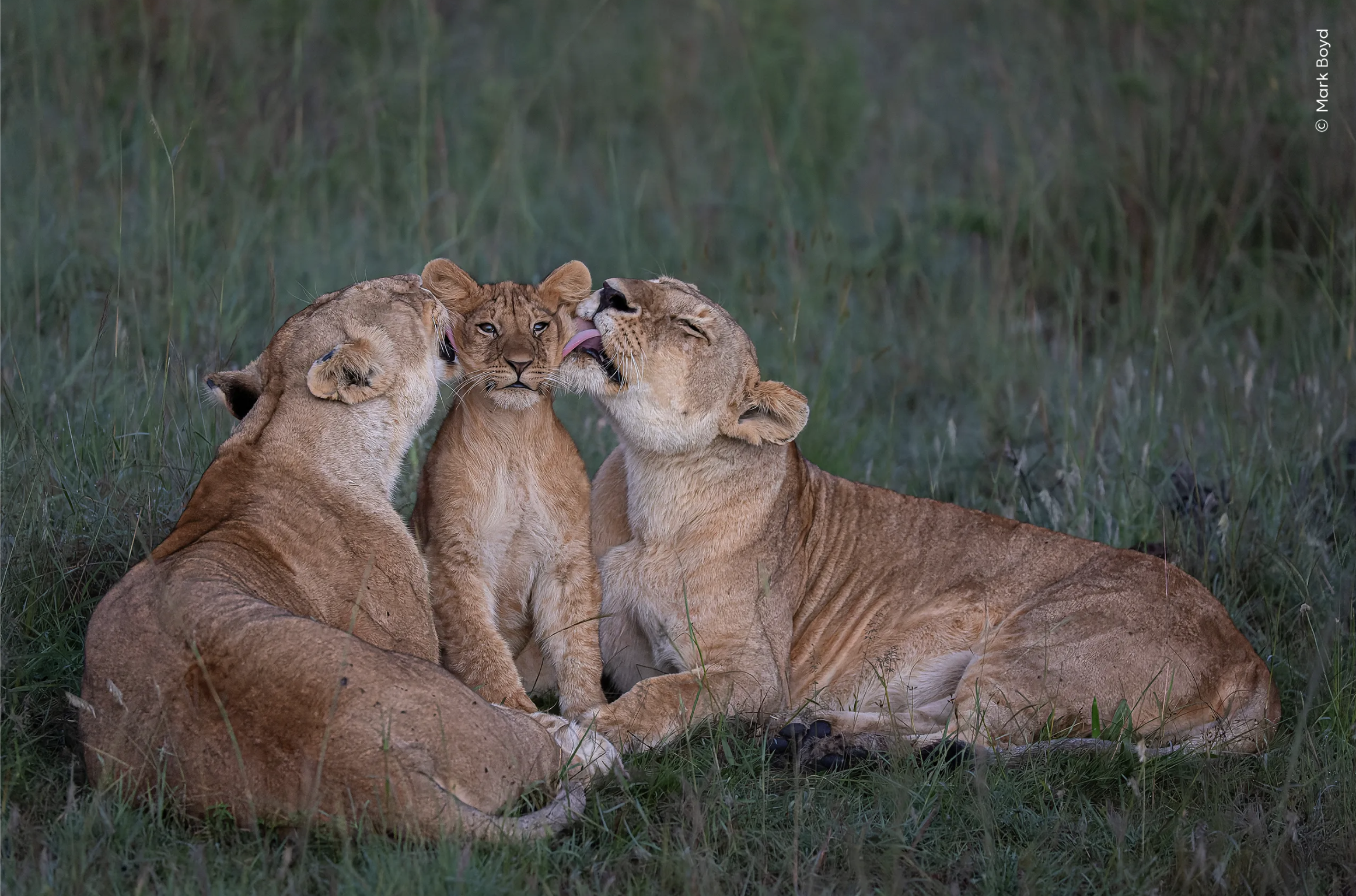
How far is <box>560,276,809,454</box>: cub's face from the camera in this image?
13.5ft

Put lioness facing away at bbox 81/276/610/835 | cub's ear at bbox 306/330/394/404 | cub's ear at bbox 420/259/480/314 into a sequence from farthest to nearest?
cub's ear at bbox 420/259/480/314 → cub's ear at bbox 306/330/394/404 → lioness facing away at bbox 81/276/610/835

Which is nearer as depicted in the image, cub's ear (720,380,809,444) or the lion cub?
the lion cub

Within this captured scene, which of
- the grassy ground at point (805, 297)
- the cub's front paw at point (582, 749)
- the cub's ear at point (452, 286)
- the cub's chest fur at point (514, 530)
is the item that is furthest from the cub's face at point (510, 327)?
the grassy ground at point (805, 297)

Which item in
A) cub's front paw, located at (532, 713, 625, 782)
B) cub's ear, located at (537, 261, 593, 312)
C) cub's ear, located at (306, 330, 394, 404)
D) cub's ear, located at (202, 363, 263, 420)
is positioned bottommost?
cub's front paw, located at (532, 713, 625, 782)

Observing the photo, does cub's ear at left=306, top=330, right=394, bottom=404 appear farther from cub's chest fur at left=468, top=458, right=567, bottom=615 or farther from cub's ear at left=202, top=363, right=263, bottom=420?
cub's chest fur at left=468, top=458, right=567, bottom=615

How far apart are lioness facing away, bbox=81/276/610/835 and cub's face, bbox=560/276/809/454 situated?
644mm

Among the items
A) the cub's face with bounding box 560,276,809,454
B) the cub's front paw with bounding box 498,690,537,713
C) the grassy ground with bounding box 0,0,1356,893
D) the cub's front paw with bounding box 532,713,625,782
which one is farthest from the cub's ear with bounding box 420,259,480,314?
the cub's front paw with bounding box 532,713,625,782

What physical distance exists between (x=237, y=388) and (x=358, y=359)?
0.40 metres

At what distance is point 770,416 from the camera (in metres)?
4.34

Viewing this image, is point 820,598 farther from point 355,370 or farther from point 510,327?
point 355,370

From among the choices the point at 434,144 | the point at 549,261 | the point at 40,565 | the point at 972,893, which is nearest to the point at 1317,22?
the point at 549,261

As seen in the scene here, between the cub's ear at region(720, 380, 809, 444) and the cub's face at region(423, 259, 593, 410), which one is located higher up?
the cub's face at region(423, 259, 593, 410)

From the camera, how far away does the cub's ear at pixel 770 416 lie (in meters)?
4.28

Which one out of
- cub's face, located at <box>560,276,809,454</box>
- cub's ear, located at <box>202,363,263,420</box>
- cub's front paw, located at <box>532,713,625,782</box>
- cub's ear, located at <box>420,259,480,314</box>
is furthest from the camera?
cub's ear, located at <box>420,259,480,314</box>
